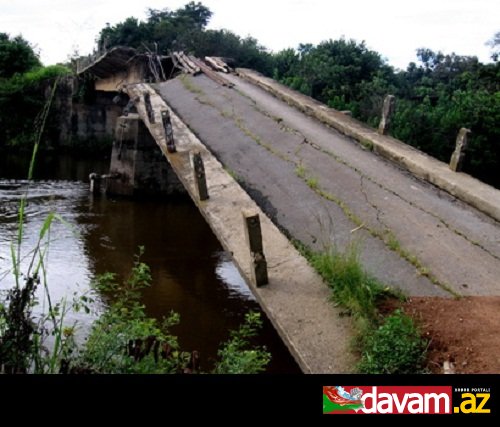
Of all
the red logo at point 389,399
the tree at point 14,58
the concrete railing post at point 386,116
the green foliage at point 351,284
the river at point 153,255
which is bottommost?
the river at point 153,255

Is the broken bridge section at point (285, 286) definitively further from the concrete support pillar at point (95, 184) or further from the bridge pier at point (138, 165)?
the concrete support pillar at point (95, 184)

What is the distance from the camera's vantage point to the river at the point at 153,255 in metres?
9.02

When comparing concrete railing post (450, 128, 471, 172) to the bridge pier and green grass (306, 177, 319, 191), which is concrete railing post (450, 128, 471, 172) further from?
the bridge pier

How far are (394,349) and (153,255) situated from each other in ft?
28.6

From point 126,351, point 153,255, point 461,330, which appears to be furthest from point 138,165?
point 461,330

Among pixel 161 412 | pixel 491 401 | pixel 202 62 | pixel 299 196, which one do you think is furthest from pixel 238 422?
pixel 202 62

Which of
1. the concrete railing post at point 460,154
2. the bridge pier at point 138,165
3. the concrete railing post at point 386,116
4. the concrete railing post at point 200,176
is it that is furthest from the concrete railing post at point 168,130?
the bridge pier at point 138,165

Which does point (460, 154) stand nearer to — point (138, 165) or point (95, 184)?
point (138, 165)

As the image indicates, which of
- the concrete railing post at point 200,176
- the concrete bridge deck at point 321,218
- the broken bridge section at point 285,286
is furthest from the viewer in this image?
the concrete railing post at point 200,176

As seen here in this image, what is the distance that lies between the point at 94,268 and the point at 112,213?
450 centimetres

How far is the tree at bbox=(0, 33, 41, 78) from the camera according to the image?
29578 millimetres

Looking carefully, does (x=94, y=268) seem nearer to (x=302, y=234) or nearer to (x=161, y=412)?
(x=302, y=234)

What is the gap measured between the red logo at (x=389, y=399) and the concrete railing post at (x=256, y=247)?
325 centimetres

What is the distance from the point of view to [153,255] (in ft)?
42.1
